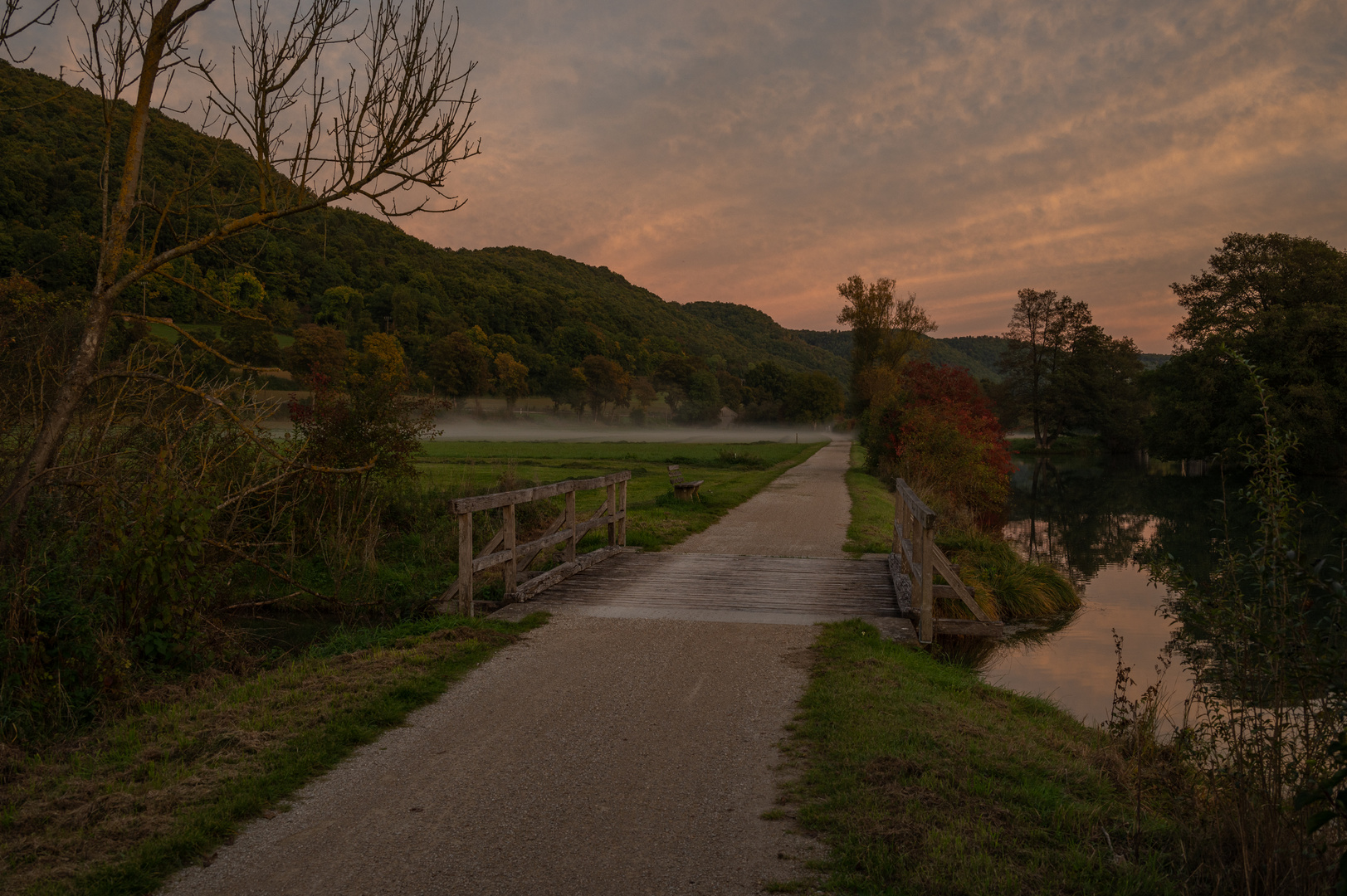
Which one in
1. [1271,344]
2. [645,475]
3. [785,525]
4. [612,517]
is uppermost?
[1271,344]

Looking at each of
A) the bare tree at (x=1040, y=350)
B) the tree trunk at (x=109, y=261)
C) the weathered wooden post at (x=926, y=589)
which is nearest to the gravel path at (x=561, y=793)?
the weathered wooden post at (x=926, y=589)

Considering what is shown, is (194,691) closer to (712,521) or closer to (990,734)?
(990,734)

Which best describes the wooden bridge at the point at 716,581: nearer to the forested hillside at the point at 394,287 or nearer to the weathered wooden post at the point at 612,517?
the weathered wooden post at the point at 612,517

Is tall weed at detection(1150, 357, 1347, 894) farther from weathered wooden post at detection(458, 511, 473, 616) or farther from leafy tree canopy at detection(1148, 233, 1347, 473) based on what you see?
leafy tree canopy at detection(1148, 233, 1347, 473)

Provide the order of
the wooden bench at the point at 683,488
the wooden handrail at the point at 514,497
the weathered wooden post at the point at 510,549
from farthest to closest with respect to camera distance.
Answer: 1. the wooden bench at the point at 683,488
2. the weathered wooden post at the point at 510,549
3. the wooden handrail at the point at 514,497

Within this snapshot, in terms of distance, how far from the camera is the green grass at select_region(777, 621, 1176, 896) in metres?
3.71

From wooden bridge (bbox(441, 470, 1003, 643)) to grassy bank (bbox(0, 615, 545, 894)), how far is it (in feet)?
6.64

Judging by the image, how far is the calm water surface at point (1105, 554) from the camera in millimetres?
9781

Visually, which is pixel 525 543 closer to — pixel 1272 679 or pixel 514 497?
pixel 514 497

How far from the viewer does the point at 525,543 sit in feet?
38.6

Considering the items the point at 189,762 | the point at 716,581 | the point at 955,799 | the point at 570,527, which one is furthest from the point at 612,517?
the point at 955,799

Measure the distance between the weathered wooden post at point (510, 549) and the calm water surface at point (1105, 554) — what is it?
6009 millimetres

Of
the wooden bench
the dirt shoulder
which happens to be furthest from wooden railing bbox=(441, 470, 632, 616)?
the wooden bench

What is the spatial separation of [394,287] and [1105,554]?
298 ft
